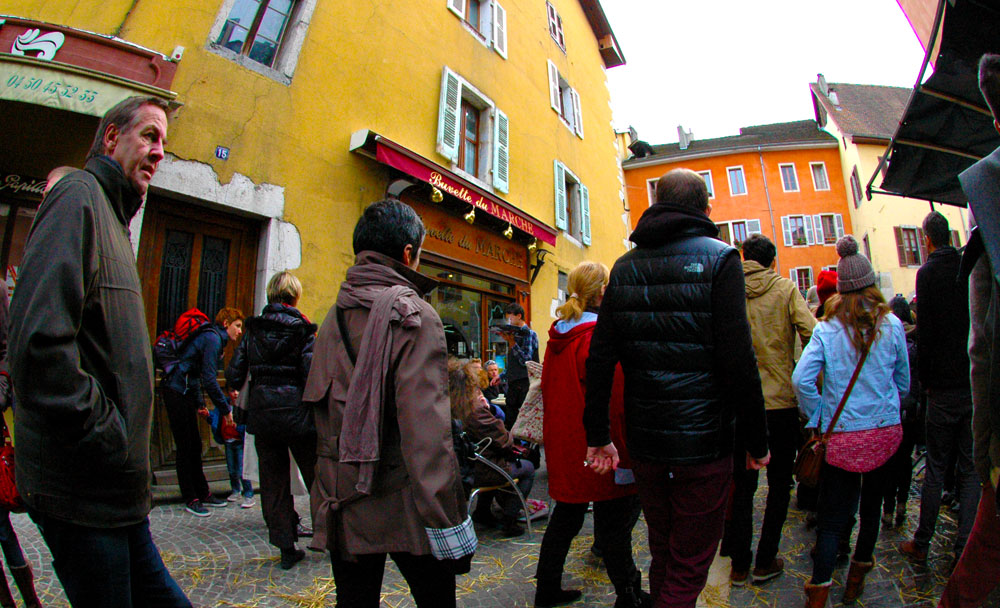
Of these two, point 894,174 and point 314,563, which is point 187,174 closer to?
point 314,563

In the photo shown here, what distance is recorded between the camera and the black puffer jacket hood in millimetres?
2018

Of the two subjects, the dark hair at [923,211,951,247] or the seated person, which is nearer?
the dark hair at [923,211,951,247]

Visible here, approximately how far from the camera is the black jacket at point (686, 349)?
186 centimetres

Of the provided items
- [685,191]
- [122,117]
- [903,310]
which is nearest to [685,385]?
[685,191]

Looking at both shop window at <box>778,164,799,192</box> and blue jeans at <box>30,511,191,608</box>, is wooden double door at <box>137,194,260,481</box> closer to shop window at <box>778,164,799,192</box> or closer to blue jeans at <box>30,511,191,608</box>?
blue jeans at <box>30,511,191,608</box>

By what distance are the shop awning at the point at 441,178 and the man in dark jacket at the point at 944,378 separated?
5.55 m

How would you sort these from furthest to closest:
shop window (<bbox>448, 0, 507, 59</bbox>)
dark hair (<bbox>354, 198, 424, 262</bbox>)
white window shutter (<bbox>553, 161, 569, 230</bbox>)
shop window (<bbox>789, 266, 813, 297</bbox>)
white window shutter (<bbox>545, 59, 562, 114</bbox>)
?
1. shop window (<bbox>789, 266, 813, 297</bbox>)
2. white window shutter (<bbox>545, 59, 562, 114</bbox>)
3. white window shutter (<bbox>553, 161, 569, 230</bbox>)
4. shop window (<bbox>448, 0, 507, 59</bbox>)
5. dark hair (<bbox>354, 198, 424, 262</bbox>)

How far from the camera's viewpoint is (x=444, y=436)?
1472mm

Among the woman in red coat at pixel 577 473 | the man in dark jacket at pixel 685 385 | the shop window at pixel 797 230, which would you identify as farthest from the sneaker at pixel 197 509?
the shop window at pixel 797 230

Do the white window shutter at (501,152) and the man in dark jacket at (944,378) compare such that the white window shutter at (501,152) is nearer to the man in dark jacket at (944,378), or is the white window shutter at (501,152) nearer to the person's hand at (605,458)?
the man in dark jacket at (944,378)

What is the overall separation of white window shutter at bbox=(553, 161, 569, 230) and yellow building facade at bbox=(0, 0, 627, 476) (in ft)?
2.52

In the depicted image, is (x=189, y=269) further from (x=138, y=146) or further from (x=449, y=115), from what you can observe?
(x=449, y=115)

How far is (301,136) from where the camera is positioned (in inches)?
235

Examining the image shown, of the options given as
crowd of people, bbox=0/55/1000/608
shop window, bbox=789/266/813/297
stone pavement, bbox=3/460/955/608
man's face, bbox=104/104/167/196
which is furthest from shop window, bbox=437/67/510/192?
shop window, bbox=789/266/813/297
